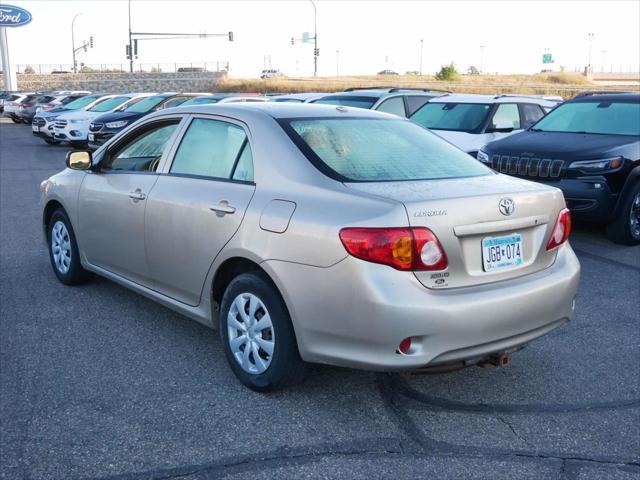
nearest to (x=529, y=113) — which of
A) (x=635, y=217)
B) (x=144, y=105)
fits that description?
(x=635, y=217)

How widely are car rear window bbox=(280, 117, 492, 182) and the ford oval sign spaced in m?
53.4

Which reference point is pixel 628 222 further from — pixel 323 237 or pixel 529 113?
pixel 323 237

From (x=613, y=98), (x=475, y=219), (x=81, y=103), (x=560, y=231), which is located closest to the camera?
(x=475, y=219)

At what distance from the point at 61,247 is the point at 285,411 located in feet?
10.9

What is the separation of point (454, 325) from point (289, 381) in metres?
1.02

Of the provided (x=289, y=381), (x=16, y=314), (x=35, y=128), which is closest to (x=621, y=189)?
(x=289, y=381)

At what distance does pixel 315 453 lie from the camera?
11.2 ft

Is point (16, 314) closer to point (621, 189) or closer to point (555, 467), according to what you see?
point (555, 467)

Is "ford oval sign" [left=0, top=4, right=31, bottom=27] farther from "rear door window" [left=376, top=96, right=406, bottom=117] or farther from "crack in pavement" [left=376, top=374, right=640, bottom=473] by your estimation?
"crack in pavement" [left=376, top=374, right=640, bottom=473]

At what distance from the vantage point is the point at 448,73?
70.1 meters

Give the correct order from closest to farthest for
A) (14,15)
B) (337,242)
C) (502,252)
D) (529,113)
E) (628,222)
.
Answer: (337,242), (502,252), (628,222), (529,113), (14,15)

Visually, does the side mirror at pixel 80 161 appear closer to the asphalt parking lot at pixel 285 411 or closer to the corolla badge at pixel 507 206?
the asphalt parking lot at pixel 285 411

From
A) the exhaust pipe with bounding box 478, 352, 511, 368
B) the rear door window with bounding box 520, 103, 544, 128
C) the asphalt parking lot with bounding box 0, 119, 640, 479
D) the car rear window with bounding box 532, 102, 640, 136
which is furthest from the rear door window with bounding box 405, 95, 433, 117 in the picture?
the exhaust pipe with bounding box 478, 352, 511, 368

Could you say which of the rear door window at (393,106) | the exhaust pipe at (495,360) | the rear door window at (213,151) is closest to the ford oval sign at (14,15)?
the rear door window at (393,106)
